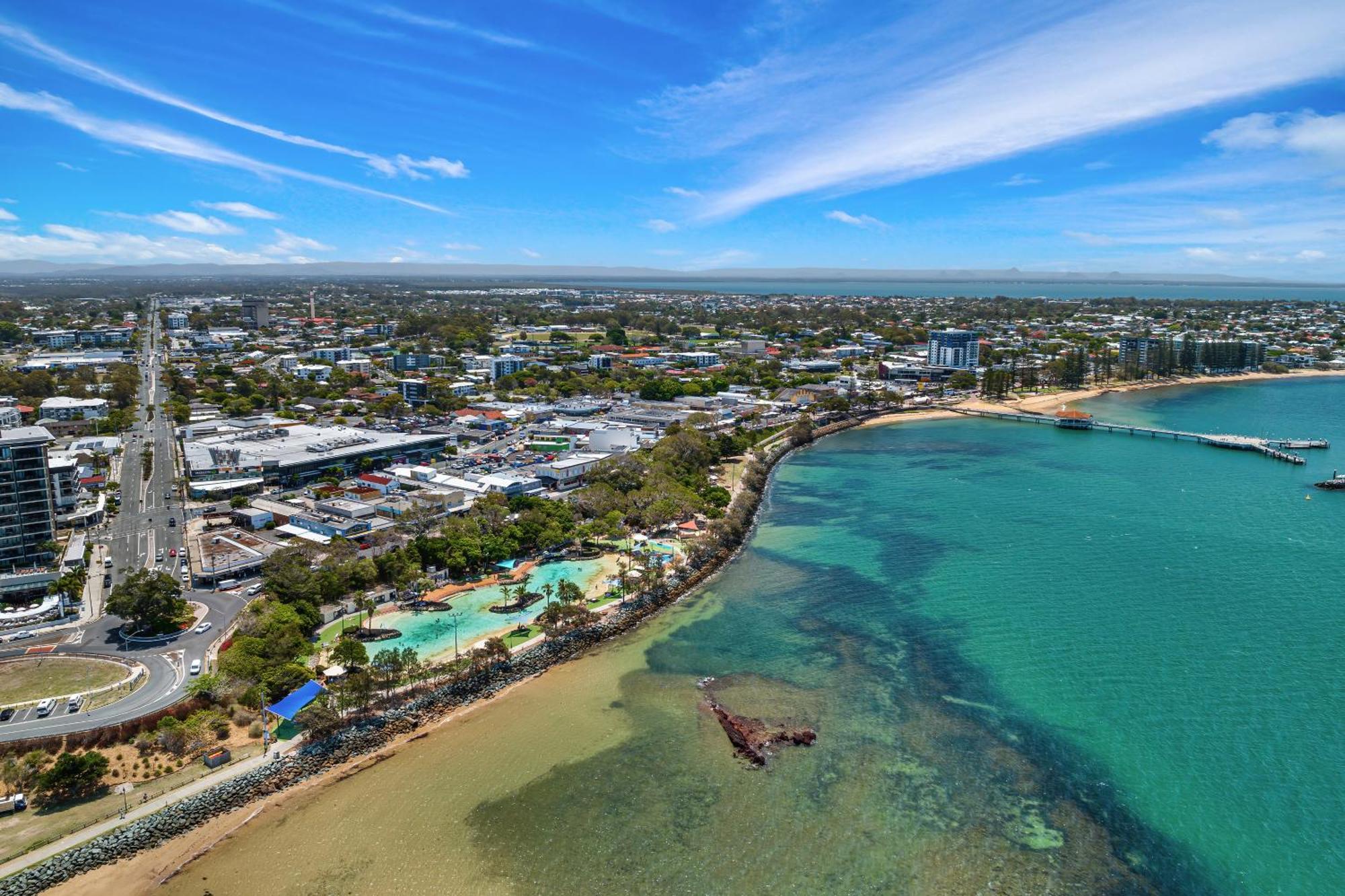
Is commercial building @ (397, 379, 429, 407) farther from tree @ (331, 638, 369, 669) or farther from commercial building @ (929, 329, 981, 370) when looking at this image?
commercial building @ (929, 329, 981, 370)

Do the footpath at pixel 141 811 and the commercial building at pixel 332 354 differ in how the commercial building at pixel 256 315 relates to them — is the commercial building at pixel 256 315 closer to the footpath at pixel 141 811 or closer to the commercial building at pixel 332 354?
the commercial building at pixel 332 354

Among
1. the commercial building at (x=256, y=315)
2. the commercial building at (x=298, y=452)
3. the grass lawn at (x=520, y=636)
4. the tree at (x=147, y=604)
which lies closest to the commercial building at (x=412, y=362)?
the commercial building at (x=298, y=452)

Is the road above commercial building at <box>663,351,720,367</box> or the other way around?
the other way around

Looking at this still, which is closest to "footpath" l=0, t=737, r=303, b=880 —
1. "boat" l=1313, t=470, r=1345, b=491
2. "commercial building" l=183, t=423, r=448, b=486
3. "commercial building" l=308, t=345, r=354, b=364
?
"commercial building" l=183, t=423, r=448, b=486

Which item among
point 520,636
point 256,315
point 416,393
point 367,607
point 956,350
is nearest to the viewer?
point 520,636

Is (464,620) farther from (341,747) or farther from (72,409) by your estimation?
(72,409)

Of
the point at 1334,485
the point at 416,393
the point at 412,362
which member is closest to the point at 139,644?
the point at 416,393

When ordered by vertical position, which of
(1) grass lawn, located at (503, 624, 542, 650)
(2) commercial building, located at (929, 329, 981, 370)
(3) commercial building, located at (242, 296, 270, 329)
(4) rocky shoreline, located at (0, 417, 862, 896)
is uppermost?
(3) commercial building, located at (242, 296, 270, 329)
